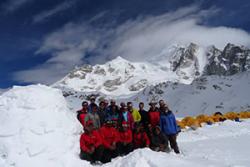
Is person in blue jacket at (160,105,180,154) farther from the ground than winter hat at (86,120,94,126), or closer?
closer

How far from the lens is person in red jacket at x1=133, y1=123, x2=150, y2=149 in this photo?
1073 cm

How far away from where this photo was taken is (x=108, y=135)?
10.1 metres

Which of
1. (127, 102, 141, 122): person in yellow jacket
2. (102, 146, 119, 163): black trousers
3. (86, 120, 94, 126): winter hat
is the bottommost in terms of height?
(102, 146, 119, 163): black trousers

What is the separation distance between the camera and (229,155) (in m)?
10.5

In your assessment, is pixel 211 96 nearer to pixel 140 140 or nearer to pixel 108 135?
pixel 140 140

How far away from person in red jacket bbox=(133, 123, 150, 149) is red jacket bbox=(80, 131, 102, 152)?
4.15ft

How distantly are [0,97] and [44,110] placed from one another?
130 cm

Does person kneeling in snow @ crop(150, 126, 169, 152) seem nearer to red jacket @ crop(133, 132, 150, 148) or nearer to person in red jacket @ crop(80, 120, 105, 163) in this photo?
red jacket @ crop(133, 132, 150, 148)

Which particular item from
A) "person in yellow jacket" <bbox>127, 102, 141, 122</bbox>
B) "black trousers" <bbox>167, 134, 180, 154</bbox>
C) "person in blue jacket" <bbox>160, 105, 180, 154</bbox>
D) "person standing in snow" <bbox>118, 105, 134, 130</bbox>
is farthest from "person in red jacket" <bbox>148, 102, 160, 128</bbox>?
"person standing in snow" <bbox>118, 105, 134, 130</bbox>

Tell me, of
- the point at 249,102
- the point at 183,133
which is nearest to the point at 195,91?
the point at 249,102

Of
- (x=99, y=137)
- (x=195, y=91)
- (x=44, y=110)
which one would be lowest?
(x=99, y=137)

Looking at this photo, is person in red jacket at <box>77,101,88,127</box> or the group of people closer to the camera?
the group of people

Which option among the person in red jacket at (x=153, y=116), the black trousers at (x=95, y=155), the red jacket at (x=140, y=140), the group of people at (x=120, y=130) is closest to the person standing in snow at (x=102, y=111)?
the group of people at (x=120, y=130)

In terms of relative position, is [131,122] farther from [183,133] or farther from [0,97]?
[183,133]
